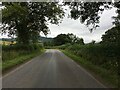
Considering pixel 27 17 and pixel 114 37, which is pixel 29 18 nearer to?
pixel 27 17

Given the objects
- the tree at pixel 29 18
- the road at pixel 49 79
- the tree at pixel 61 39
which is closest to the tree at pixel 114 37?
the road at pixel 49 79

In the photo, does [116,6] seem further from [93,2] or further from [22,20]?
[22,20]

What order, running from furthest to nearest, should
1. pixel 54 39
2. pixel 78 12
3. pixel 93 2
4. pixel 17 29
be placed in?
pixel 54 39, pixel 17 29, pixel 78 12, pixel 93 2

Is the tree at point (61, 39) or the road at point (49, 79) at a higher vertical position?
the tree at point (61, 39)

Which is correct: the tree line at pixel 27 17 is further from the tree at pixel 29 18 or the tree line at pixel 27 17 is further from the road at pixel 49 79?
the road at pixel 49 79

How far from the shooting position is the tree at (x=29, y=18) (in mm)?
47156

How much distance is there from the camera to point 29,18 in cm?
5119

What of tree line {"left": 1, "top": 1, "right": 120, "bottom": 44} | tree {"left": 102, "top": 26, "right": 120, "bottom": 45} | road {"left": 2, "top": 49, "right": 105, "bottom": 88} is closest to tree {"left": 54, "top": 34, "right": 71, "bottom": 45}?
tree line {"left": 1, "top": 1, "right": 120, "bottom": 44}

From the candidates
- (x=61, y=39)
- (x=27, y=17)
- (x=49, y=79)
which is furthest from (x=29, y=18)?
(x=61, y=39)

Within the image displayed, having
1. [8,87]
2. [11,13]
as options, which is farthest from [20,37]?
[8,87]

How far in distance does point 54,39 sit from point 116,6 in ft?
513

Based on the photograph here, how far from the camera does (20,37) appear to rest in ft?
185

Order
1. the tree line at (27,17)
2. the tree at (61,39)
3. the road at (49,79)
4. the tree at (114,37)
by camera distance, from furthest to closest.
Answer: the tree at (61,39) → the tree line at (27,17) → the tree at (114,37) → the road at (49,79)

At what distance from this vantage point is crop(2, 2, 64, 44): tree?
47.2 metres
